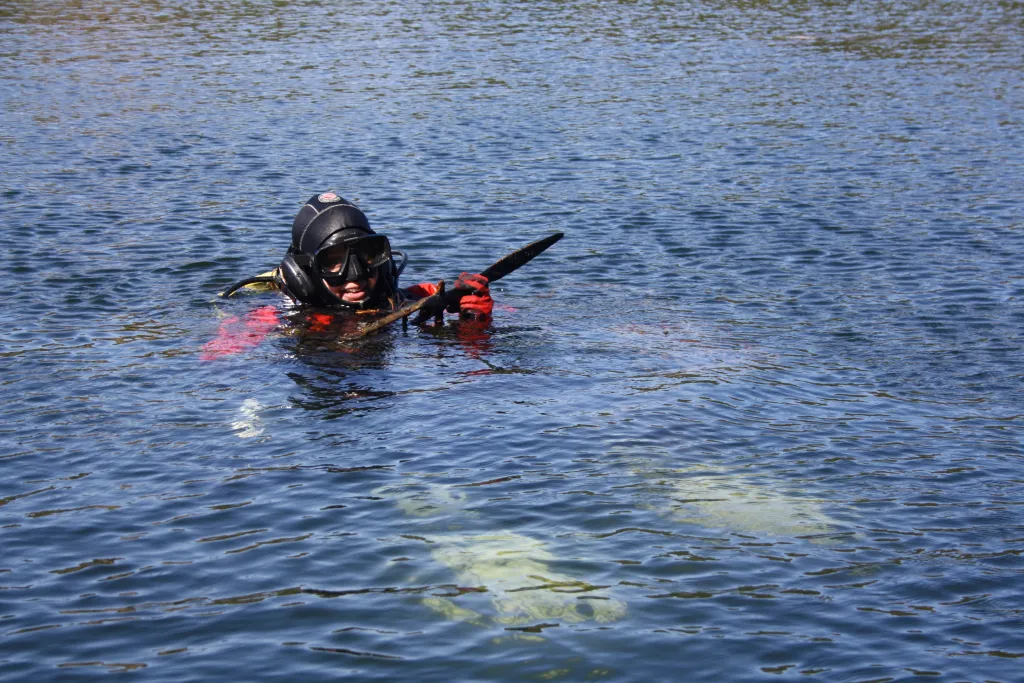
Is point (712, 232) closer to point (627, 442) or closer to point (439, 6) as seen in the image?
point (627, 442)

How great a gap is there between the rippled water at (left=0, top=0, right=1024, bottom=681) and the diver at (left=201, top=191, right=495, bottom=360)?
Result: 371 mm

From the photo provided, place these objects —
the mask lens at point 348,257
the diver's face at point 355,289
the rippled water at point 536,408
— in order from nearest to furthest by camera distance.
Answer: the rippled water at point 536,408 → the mask lens at point 348,257 → the diver's face at point 355,289

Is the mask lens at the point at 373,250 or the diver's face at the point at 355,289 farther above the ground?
the mask lens at the point at 373,250

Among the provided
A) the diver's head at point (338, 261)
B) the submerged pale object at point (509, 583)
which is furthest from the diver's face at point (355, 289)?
the submerged pale object at point (509, 583)

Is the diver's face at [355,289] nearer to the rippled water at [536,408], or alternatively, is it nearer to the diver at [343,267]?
the diver at [343,267]

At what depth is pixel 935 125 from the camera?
2280 centimetres

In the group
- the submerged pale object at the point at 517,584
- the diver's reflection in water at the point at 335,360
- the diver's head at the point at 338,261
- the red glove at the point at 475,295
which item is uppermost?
the diver's head at the point at 338,261

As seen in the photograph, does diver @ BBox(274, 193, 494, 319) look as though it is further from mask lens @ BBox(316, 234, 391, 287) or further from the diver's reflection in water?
the diver's reflection in water

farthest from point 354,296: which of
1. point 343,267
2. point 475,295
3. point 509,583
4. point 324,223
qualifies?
point 509,583

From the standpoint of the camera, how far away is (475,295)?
11.6 meters

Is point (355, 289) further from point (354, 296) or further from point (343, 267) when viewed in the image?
point (343, 267)

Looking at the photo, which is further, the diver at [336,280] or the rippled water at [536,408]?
the diver at [336,280]

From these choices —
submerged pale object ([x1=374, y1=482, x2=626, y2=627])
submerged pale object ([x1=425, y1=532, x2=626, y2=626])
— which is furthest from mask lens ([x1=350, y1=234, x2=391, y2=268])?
submerged pale object ([x1=425, y1=532, x2=626, y2=626])

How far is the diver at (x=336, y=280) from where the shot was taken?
11.4m
